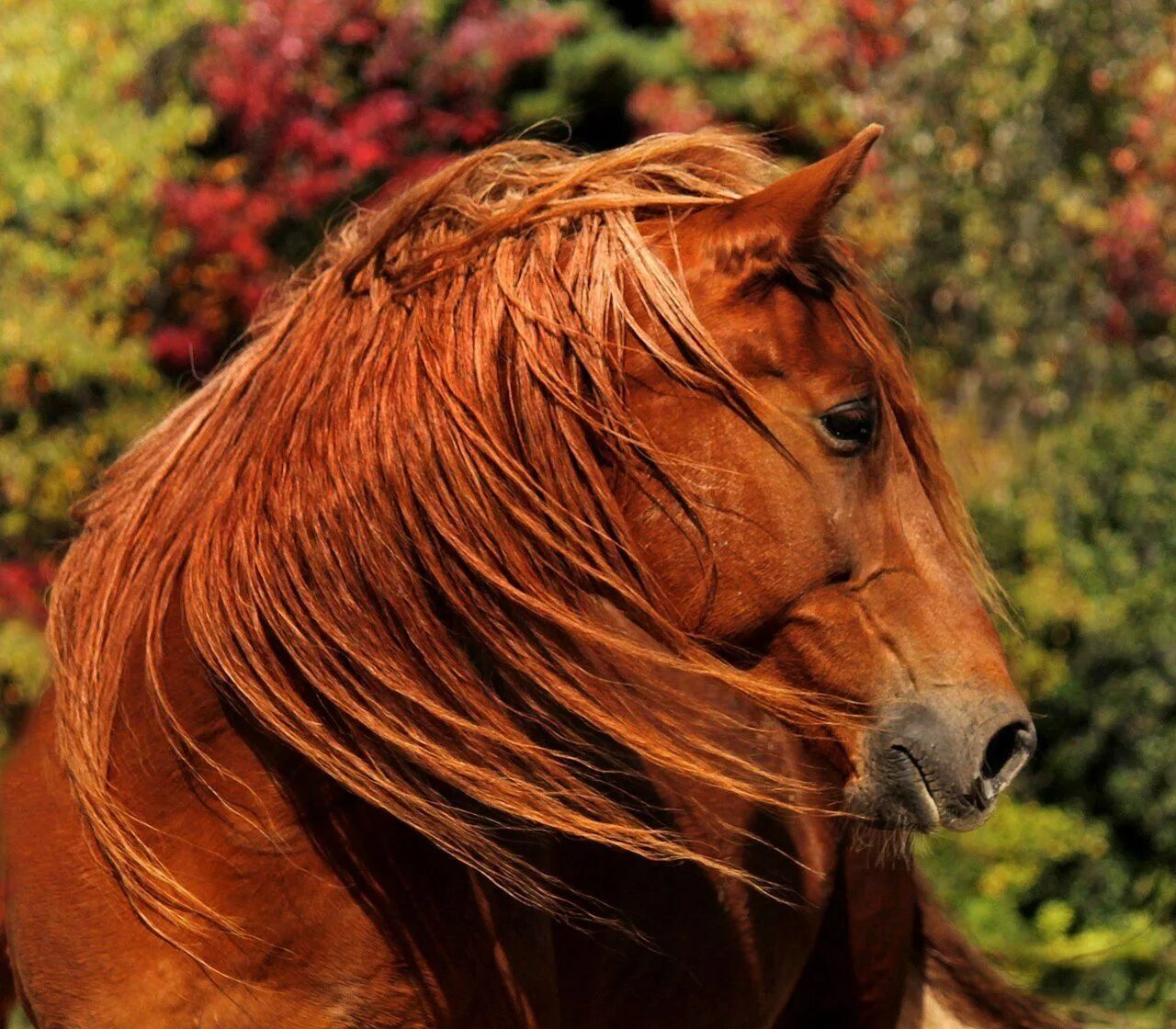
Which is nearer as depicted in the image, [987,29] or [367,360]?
[367,360]

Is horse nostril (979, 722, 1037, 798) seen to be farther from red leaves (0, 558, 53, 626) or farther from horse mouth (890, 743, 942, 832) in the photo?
red leaves (0, 558, 53, 626)

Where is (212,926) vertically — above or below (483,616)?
below

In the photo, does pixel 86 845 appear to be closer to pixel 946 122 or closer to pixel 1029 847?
pixel 1029 847

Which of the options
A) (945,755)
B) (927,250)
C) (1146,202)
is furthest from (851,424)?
(927,250)

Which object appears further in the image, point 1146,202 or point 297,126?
point 1146,202

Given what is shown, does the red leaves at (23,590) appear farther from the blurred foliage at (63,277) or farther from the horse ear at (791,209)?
the horse ear at (791,209)

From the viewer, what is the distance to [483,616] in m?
1.81

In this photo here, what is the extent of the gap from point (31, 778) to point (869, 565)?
46.6 inches

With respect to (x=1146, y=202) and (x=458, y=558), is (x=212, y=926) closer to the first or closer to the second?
(x=458, y=558)

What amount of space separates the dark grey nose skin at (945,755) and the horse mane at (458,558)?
0.28ft

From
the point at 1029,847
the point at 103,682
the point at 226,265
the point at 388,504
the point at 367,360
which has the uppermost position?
the point at 367,360

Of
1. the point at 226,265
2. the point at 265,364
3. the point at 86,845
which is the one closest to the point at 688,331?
the point at 265,364

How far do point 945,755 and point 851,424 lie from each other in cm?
42

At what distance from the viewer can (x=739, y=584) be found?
6.06 ft
